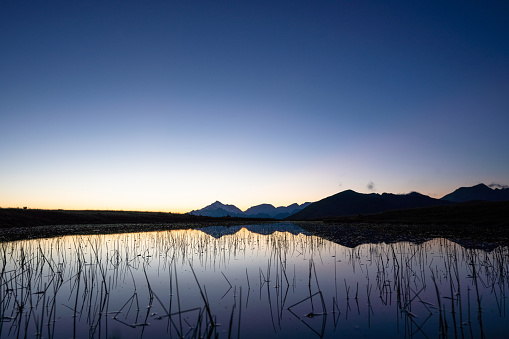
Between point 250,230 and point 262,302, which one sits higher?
point 262,302

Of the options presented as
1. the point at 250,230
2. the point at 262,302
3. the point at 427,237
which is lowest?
the point at 250,230

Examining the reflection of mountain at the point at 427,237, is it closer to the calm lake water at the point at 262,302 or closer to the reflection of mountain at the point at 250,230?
the calm lake water at the point at 262,302

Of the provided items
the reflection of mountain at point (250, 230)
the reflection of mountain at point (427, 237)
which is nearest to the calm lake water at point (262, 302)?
the reflection of mountain at point (427, 237)

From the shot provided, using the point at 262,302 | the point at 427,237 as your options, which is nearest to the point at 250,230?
the point at 427,237

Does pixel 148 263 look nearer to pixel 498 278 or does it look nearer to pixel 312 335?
pixel 312 335

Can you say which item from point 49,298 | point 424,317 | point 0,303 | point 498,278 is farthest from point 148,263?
point 498,278

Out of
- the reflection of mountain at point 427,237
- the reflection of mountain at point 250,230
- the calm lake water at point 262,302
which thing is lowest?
the reflection of mountain at point 250,230

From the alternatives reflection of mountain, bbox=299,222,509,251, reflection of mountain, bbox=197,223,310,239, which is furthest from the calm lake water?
reflection of mountain, bbox=197,223,310,239

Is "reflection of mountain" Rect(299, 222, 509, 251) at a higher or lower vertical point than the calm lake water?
lower

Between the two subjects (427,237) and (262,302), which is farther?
(427,237)

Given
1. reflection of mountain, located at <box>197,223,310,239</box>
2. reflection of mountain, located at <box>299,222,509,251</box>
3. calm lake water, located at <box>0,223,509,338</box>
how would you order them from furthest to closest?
reflection of mountain, located at <box>197,223,310,239</box>, reflection of mountain, located at <box>299,222,509,251</box>, calm lake water, located at <box>0,223,509,338</box>

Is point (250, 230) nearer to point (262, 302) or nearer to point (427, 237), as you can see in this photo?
point (427, 237)

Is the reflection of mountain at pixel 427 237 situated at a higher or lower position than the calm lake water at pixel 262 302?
lower

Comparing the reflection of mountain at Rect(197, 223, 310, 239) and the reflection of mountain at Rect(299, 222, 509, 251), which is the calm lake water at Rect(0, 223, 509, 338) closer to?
the reflection of mountain at Rect(299, 222, 509, 251)
